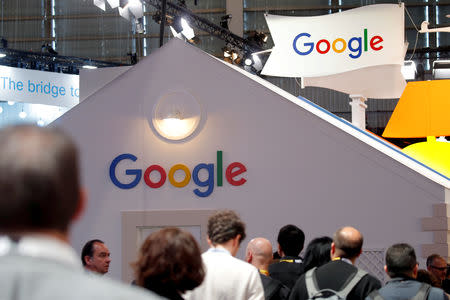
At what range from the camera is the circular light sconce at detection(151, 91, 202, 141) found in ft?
24.6

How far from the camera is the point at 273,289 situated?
397 centimetres

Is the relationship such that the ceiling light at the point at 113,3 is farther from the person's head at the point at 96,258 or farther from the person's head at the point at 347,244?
the person's head at the point at 347,244

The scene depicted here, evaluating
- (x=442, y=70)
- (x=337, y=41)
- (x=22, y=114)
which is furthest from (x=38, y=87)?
(x=337, y=41)

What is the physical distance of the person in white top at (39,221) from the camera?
0.80 m

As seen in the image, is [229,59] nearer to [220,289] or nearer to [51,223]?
[220,289]

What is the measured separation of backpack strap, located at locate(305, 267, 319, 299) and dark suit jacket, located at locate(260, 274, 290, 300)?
47cm

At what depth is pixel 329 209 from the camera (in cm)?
703

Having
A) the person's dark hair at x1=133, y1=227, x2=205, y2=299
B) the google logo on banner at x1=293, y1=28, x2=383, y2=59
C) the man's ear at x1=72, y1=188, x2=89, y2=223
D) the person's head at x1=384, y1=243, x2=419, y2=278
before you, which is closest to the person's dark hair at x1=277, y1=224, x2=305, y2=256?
the person's head at x1=384, y1=243, x2=419, y2=278

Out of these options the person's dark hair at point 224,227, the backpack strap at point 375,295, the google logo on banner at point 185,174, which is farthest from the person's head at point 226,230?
the google logo on banner at point 185,174

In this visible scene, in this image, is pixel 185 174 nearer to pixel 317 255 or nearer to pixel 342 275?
pixel 317 255

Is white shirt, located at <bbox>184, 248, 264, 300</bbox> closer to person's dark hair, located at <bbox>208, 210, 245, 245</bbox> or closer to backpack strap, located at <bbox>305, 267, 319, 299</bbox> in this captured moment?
person's dark hair, located at <bbox>208, 210, 245, 245</bbox>

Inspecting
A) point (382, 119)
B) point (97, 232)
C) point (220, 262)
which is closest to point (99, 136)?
point (97, 232)

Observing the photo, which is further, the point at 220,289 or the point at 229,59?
the point at 229,59

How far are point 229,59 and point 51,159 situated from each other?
16.6 metres
